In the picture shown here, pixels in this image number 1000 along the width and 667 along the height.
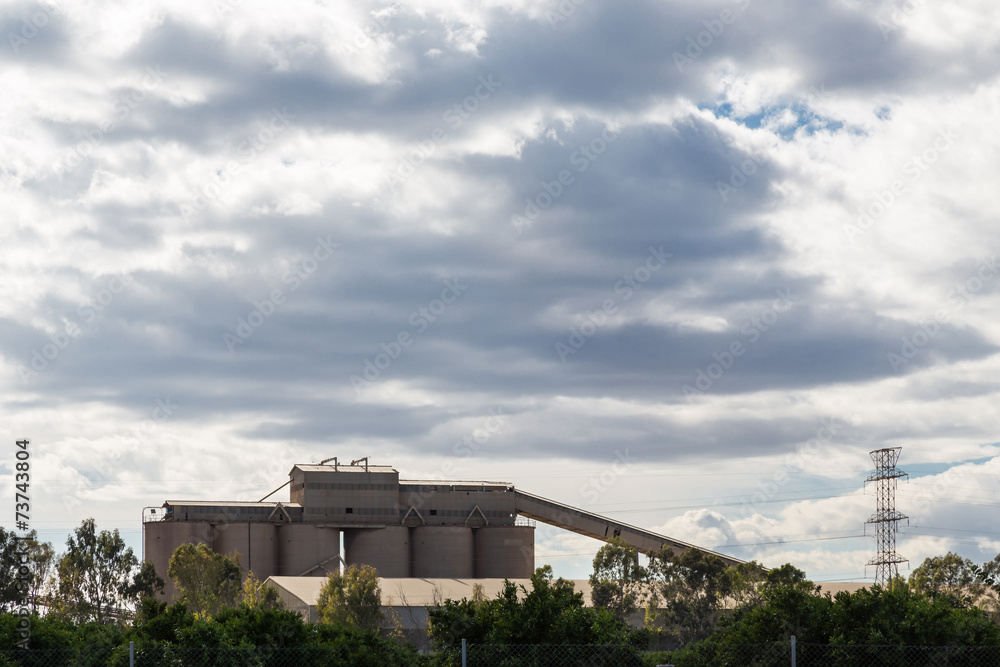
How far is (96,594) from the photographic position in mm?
76938

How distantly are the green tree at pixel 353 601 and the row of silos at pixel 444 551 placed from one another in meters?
25.7

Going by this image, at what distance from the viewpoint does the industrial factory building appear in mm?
104250

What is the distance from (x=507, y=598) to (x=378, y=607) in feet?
182

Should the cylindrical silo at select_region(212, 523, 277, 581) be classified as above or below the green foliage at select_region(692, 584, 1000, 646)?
below

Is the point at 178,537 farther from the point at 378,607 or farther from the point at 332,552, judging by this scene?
the point at 378,607

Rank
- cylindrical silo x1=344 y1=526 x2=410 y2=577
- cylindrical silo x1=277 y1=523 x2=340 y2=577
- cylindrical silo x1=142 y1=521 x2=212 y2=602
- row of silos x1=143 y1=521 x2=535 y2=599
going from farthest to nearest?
cylindrical silo x1=344 y1=526 x2=410 y2=577
cylindrical silo x1=277 y1=523 x2=340 y2=577
row of silos x1=143 y1=521 x2=535 y2=599
cylindrical silo x1=142 y1=521 x2=212 y2=602

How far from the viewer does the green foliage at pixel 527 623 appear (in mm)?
23422

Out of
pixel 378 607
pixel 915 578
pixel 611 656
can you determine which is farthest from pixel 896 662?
pixel 915 578

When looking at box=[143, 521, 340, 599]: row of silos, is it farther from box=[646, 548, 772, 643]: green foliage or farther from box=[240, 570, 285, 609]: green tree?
box=[646, 548, 772, 643]: green foliage

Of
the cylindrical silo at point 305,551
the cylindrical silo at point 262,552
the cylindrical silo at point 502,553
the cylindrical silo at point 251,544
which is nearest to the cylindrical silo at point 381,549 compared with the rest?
the cylindrical silo at point 305,551

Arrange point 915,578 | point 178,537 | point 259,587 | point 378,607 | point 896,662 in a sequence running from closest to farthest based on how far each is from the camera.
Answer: point 896,662
point 378,607
point 259,587
point 915,578
point 178,537

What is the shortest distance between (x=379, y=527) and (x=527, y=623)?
85.0 m

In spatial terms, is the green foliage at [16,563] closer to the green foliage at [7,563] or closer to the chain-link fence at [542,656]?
the green foliage at [7,563]

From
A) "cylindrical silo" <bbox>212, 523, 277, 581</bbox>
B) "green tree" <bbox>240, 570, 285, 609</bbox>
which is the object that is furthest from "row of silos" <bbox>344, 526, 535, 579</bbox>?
"green tree" <bbox>240, 570, 285, 609</bbox>
